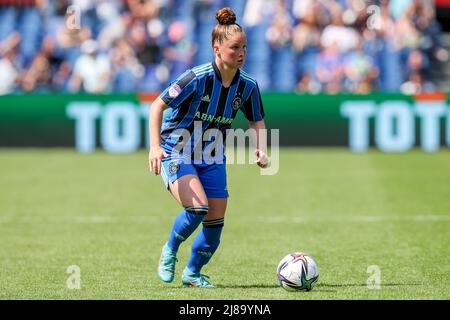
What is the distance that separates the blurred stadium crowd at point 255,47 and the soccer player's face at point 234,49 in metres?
13.0

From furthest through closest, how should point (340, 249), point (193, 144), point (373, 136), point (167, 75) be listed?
point (167, 75), point (373, 136), point (340, 249), point (193, 144)

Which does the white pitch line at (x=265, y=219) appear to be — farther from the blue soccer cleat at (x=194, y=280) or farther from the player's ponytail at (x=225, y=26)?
the player's ponytail at (x=225, y=26)

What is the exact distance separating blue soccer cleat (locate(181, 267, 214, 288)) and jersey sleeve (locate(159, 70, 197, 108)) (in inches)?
49.6

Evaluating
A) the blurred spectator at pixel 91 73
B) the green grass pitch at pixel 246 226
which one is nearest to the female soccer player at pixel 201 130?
the green grass pitch at pixel 246 226

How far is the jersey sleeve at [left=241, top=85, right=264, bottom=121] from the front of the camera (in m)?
7.57

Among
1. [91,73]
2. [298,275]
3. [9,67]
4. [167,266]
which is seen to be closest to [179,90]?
[167,266]

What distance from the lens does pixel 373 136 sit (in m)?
19.2

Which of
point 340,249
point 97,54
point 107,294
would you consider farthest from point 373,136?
point 107,294

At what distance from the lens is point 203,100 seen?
730 centimetres

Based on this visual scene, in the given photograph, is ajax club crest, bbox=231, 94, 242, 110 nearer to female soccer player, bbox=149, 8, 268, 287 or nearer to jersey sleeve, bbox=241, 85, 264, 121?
female soccer player, bbox=149, 8, 268, 287

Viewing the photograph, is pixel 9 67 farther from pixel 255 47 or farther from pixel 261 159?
pixel 261 159

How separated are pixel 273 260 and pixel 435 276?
1.61 metres

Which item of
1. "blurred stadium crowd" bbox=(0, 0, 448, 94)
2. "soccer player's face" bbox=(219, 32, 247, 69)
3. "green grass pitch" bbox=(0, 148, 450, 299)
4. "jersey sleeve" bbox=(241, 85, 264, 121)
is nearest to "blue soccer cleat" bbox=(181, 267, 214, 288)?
"green grass pitch" bbox=(0, 148, 450, 299)
